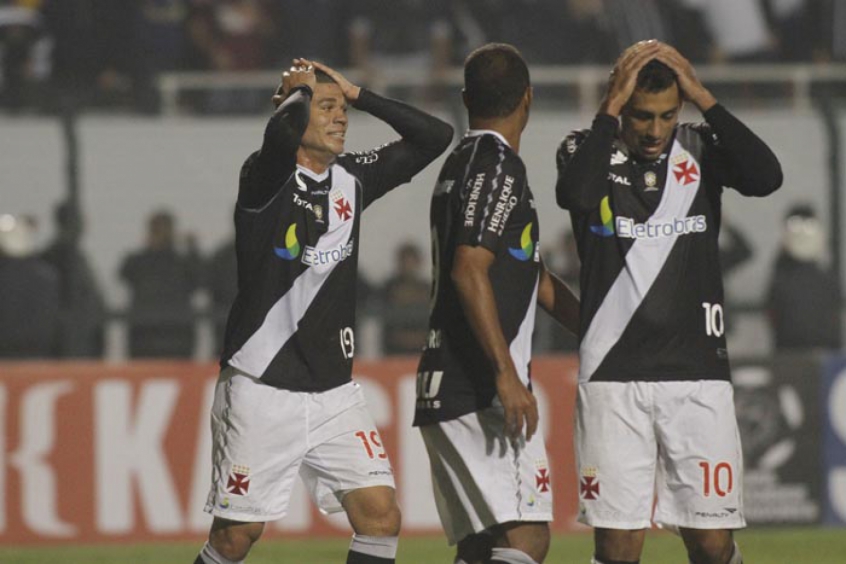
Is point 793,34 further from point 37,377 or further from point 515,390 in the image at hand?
point 515,390

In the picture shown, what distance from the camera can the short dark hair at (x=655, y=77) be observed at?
6.20 metres

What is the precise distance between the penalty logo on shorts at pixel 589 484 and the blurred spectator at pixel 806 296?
633 cm

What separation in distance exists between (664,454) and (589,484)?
0.98 feet

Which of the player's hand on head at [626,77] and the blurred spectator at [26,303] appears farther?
the blurred spectator at [26,303]

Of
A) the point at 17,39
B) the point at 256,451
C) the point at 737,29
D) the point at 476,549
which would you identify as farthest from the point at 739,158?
the point at 737,29

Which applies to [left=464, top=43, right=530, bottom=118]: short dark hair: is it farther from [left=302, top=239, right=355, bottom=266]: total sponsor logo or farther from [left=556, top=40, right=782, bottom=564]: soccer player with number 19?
[left=302, top=239, right=355, bottom=266]: total sponsor logo

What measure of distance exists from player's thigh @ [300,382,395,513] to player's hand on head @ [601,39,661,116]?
1.49 m

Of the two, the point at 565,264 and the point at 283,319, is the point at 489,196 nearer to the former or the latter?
the point at 283,319

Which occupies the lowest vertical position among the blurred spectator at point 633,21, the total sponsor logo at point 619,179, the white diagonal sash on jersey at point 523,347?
the white diagonal sash on jersey at point 523,347

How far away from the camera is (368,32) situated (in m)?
15.3

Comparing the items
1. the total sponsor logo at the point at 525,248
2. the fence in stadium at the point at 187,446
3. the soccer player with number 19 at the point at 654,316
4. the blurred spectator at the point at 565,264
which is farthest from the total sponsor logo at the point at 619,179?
the blurred spectator at the point at 565,264

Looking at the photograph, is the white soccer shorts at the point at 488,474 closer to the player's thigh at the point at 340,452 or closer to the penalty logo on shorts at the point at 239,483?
the player's thigh at the point at 340,452

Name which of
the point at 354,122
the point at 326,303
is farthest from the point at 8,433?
the point at 326,303

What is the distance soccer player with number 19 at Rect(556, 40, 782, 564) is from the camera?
6227 millimetres
